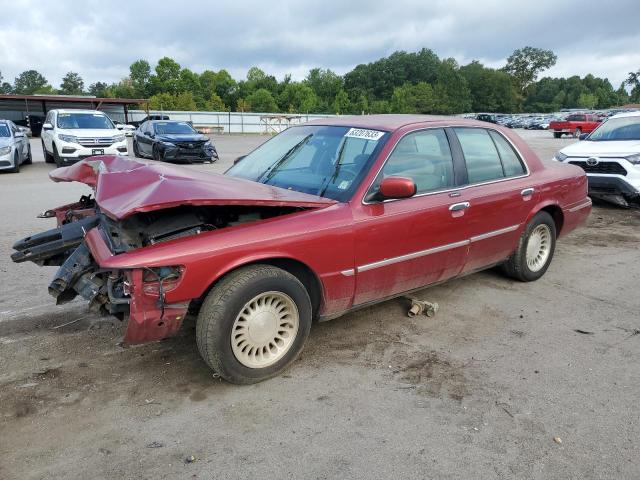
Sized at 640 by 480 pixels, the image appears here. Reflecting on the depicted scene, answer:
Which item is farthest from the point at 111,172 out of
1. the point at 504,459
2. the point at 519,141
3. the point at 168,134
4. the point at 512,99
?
the point at 512,99

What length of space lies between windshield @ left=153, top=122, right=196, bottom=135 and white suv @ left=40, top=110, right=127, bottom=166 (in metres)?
2.26

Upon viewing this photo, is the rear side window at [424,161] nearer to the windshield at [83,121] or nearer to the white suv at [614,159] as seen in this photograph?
the white suv at [614,159]

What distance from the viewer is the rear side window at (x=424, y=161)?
3.79 m

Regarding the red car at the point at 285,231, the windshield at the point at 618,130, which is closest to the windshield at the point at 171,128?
the windshield at the point at 618,130

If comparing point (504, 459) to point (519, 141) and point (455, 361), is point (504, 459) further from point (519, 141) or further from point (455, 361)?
point (519, 141)

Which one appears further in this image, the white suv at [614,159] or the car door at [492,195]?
the white suv at [614,159]

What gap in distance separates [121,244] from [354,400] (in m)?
1.73

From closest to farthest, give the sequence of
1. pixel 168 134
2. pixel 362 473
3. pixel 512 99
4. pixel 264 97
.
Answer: pixel 362 473 → pixel 168 134 → pixel 264 97 → pixel 512 99

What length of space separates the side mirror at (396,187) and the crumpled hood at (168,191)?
1.25 feet

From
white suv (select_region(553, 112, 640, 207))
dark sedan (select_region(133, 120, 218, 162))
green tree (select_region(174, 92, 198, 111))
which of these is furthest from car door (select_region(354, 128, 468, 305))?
green tree (select_region(174, 92, 198, 111))

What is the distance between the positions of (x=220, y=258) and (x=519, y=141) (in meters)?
3.46

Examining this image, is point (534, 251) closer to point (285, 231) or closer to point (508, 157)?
point (508, 157)

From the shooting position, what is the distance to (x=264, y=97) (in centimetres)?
6600

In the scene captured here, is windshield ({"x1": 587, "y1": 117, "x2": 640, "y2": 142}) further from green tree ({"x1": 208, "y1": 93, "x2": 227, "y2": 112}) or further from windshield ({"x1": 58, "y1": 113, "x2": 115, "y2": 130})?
green tree ({"x1": 208, "y1": 93, "x2": 227, "y2": 112})
